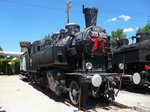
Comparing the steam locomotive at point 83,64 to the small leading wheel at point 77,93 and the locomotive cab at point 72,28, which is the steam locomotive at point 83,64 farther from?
the locomotive cab at point 72,28

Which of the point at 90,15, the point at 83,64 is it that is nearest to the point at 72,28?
the point at 90,15

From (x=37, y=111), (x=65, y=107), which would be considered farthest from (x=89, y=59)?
(x=37, y=111)

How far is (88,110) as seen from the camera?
9.23 metres

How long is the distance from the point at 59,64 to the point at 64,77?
1.97 ft

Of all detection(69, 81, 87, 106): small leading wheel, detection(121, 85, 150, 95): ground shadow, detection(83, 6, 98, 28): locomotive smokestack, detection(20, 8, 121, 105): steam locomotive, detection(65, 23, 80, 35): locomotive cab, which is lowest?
detection(121, 85, 150, 95): ground shadow

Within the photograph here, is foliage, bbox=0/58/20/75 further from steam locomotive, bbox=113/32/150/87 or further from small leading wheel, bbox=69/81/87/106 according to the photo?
small leading wheel, bbox=69/81/87/106

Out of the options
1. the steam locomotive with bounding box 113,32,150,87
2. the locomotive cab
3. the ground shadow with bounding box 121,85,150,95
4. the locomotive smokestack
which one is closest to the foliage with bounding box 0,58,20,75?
the steam locomotive with bounding box 113,32,150,87

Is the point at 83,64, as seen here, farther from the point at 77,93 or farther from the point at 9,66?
the point at 9,66

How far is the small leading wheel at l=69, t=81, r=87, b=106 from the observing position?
9.60 m

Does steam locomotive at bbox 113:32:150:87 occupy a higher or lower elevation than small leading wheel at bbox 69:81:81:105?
higher

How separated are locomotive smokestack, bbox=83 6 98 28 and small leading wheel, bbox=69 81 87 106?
2.74m

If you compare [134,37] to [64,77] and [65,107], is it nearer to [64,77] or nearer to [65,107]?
[64,77]

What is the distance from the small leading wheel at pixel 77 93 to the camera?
9602 millimetres

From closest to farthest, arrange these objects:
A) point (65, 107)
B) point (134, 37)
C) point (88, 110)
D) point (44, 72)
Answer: point (88, 110) < point (65, 107) < point (44, 72) < point (134, 37)
